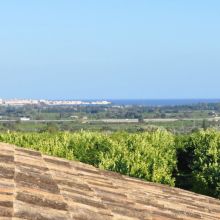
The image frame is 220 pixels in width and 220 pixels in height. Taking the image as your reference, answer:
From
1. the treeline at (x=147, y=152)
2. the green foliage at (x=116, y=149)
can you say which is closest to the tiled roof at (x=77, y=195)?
the green foliage at (x=116, y=149)

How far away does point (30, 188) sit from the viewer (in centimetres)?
554

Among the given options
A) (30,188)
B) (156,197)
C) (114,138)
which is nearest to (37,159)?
(156,197)

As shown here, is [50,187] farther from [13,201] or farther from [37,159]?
[37,159]

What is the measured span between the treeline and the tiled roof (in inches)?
389

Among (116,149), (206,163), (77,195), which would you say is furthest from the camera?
(206,163)

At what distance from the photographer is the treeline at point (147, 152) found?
1947 centimetres

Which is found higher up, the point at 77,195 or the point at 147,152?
Result: the point at 77,195

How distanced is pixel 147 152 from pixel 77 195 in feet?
47.1

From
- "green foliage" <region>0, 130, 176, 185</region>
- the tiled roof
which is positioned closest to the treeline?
"green foliage" <region>0, 130, 176, 185</region>

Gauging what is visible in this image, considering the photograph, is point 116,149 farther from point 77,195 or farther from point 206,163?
point 77,195

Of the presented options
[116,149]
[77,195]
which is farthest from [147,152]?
[77,195]

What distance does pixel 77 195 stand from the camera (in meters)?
6.20

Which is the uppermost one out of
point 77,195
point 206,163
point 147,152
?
point 77,195

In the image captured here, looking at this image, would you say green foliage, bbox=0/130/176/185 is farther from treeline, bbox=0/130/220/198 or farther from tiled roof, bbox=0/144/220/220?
tiled roof, bbox=0/144/220/220
